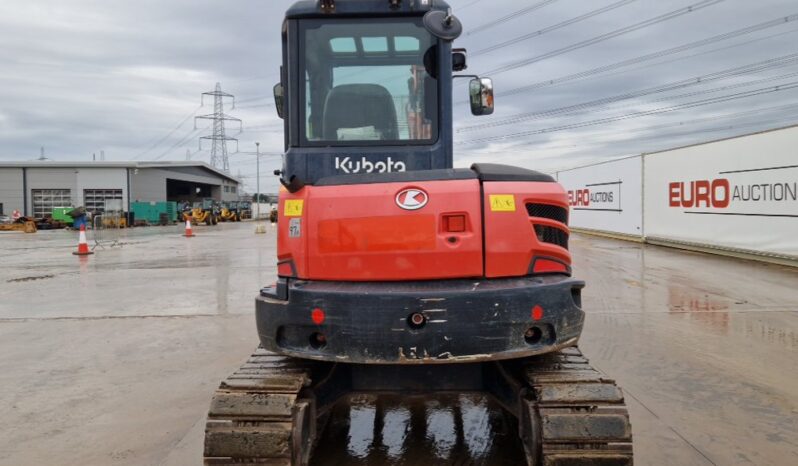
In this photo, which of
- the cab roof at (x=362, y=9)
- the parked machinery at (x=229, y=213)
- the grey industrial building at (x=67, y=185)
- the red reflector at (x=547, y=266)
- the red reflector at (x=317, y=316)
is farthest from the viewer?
the parked machinery at (x=229, y=213)

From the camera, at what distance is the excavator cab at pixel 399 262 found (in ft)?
10.4

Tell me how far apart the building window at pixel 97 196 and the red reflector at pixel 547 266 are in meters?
→ 52.4

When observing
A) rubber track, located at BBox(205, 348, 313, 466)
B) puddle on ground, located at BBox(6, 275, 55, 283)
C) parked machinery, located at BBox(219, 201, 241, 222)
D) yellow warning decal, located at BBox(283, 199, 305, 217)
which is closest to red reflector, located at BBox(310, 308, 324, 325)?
rubber track, located at BBox(205, 348, 313, 466)

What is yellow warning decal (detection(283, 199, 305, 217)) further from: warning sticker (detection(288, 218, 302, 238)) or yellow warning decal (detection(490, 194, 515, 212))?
yellow warning decal (detection(490, 194, 515, 212))

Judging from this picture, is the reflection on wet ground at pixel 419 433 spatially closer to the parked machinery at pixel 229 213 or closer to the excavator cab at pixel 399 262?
the excavator cab at pixel 399 262

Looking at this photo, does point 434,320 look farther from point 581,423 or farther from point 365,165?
point 365,165

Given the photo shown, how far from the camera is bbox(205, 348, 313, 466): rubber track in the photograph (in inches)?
123

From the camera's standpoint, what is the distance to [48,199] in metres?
50.0

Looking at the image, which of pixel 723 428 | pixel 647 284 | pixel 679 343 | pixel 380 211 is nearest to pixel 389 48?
pixel 380 211

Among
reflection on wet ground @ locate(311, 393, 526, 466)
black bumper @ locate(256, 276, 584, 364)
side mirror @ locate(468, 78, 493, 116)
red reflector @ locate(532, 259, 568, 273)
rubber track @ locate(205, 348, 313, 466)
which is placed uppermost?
side mirror @ locate(468, 78, 493, 116)

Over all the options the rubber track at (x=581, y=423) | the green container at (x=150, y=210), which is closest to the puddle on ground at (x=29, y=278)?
the rubber track at (x=581, y=423)

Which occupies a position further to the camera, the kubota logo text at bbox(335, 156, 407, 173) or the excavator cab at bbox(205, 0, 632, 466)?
the kubota logo text at bbox(335, 156, 407, 173)

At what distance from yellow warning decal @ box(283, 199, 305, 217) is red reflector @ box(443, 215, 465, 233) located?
0.85 metres

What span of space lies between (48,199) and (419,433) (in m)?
54.5
